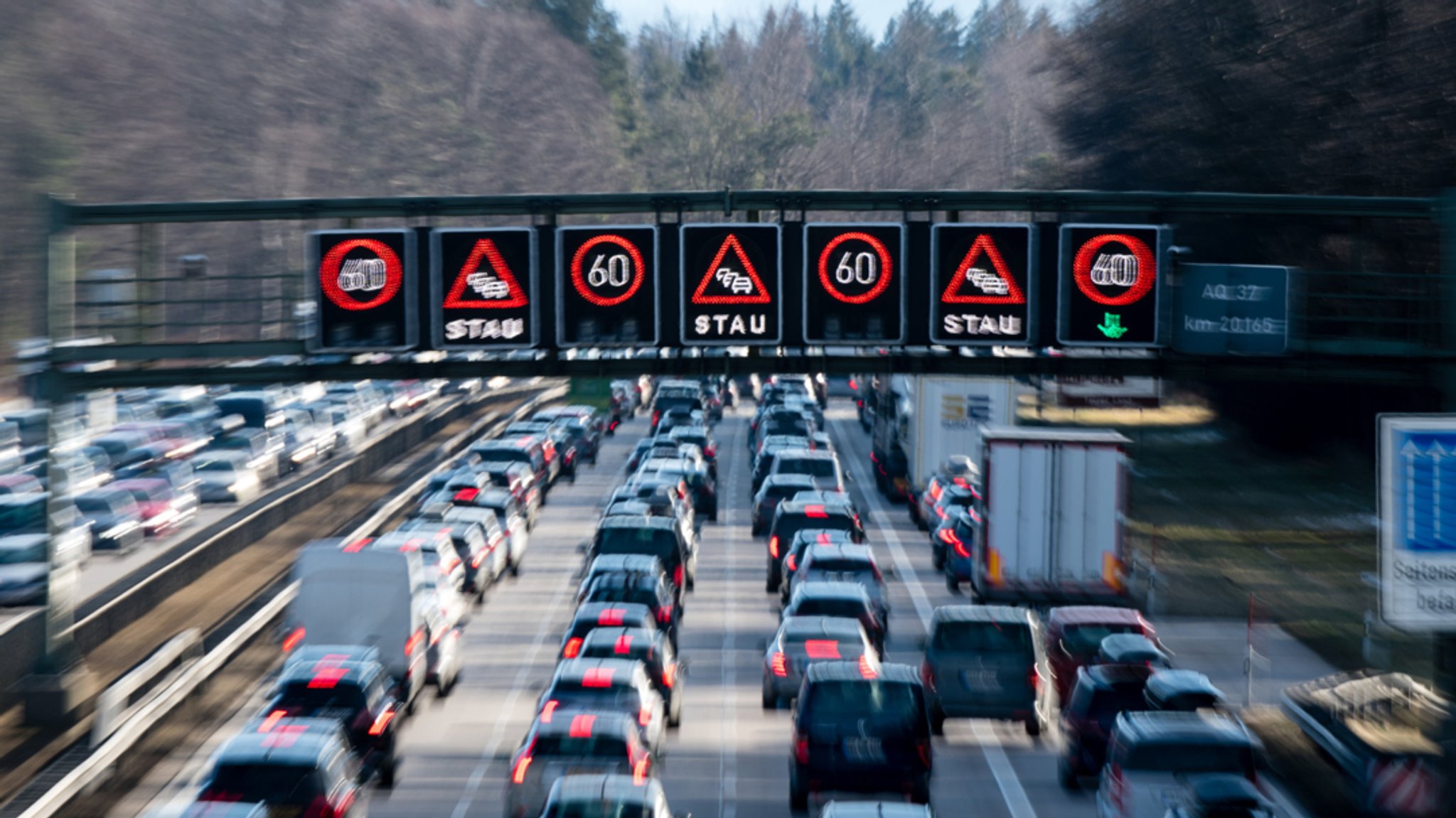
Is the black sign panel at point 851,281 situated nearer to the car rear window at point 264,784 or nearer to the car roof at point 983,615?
the car roof at point 983,615

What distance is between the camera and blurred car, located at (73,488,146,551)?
34.7 meters

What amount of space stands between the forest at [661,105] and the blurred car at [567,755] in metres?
29.0

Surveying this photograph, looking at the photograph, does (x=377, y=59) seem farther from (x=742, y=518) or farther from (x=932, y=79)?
(x=742, y=518)

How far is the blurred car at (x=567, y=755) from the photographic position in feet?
47.4

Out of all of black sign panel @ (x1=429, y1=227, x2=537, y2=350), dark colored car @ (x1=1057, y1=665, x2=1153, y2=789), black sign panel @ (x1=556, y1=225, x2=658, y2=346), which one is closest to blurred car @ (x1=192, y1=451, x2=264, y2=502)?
black sign panel @ (x1=429, y1=227, x2=537, y2=350)

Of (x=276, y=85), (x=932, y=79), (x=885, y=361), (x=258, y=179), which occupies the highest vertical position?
(x=932, y=79)

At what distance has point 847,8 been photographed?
18612 centimetres

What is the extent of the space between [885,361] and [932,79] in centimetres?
14078

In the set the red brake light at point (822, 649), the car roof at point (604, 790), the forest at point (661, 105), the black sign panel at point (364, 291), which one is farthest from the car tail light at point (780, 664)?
the forest at point (661, 105)

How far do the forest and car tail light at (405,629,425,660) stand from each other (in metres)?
26.9

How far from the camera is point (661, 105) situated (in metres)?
124

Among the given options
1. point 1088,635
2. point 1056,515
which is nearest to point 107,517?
point 1056,515

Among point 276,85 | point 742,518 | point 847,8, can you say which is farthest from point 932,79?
point 742,518

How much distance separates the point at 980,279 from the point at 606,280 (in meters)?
4.36
